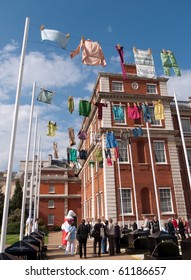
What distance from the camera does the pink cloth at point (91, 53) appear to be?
580 inches

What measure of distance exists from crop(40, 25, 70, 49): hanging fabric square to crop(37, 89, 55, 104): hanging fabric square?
402 cm

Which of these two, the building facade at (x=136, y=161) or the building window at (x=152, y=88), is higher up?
the building window at (x=152, y=88)

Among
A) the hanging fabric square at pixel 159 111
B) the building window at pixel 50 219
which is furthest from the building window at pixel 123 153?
the building window at pixel 50 219

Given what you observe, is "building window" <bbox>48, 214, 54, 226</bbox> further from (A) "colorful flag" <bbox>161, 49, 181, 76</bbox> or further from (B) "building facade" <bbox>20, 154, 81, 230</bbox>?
(A) "colorful flag" <bbox>161, 49, 181, 76</bbox>

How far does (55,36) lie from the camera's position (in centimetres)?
1282

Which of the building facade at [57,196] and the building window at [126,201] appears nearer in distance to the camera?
the building window at [126,201]

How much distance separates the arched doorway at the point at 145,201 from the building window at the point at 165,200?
4.79 ft

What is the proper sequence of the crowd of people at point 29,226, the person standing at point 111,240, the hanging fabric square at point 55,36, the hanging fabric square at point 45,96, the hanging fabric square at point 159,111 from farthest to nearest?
the hanging fabric square at point 159,111
the hanging fabric square at point 45,96
the crowd of people at point 29,226
the person standing at point 111,240
the hanging fabric square at point 55,36

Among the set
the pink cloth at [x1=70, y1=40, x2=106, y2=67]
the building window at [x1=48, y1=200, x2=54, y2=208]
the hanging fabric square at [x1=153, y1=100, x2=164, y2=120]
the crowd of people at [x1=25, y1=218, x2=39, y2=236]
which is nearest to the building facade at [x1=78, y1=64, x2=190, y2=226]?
the hanging fabric square at [x1=153, y1=100, x2=164, y2=120]

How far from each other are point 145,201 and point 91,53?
19240 millimetres

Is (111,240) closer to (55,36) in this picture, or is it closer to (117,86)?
(55,36)

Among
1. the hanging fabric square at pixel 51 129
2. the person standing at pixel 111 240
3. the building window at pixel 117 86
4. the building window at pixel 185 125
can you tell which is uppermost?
the building window at pixel 117 86

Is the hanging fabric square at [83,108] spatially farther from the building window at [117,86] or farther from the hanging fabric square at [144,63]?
the building window at [117,86]
